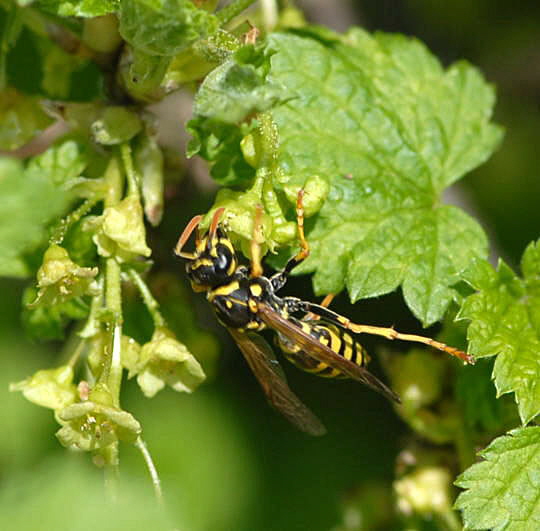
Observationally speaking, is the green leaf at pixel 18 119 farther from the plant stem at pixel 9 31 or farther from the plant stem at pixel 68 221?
the plant stem at pixel 68 221

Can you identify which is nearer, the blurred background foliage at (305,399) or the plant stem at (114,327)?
the plant stem at (114,327)

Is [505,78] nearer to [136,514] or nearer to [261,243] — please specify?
[261,243]

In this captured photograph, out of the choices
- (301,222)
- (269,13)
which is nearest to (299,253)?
(301,222)

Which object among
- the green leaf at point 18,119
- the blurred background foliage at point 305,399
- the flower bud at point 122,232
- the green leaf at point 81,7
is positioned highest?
the green leaf at point 81,7

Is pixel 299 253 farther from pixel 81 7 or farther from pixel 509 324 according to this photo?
pixel 81 7

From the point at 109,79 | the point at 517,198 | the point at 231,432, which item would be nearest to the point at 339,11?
the point at 517,198

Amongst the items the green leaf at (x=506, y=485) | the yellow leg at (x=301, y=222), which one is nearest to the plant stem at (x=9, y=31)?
the yellow leg at (x=301, y=222)

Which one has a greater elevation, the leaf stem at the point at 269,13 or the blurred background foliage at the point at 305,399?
the leaf stem at the point at 269,13
